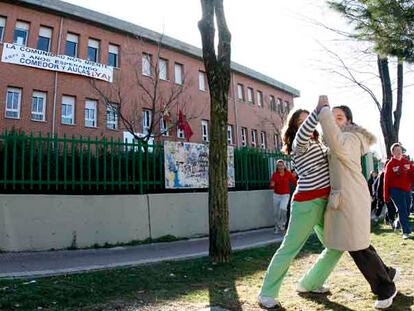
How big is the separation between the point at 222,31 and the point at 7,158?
15.9 feet

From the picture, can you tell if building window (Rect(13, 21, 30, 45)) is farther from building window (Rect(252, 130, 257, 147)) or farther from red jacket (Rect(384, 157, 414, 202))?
red jacket (Rect(384, 157, 414, 202))

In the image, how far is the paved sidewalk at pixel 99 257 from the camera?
21.2 ft

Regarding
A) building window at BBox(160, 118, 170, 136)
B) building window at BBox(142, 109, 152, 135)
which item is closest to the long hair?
building window at BBox(142, 109, 152, 135)

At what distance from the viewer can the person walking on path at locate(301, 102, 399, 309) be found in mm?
3836

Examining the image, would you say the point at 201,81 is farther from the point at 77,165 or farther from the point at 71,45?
the point at 77,165

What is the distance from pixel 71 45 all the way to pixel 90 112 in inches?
156

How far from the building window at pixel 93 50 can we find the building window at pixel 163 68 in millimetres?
4371

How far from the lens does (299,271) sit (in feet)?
19.6

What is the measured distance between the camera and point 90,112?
25094 millimetres

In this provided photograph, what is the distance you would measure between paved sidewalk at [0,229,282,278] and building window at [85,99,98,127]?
660 inches

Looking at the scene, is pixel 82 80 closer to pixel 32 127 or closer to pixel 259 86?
pixel 32 127

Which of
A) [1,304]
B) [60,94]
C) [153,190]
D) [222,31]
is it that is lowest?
[1,304]

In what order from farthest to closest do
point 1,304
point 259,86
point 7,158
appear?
point 259,86 → point 7,158 → point 1,304

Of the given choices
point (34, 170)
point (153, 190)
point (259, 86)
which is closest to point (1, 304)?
point (34, 170)
